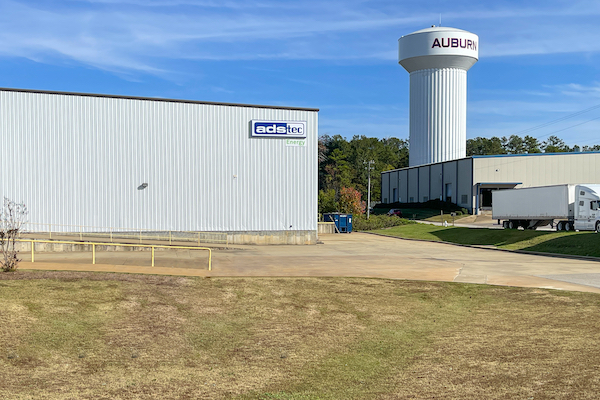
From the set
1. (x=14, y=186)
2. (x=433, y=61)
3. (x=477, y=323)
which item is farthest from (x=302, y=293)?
(x=433, y=61)

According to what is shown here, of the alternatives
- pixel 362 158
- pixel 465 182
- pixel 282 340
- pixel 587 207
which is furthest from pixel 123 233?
pixel 362 158

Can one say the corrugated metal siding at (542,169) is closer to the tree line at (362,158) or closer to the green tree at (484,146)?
the tree line at (362,158)

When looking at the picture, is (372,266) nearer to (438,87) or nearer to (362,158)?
(438,87)

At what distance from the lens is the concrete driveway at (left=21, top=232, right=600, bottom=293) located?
2133 cm

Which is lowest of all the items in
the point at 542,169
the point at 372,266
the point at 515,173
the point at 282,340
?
the point at 282,340

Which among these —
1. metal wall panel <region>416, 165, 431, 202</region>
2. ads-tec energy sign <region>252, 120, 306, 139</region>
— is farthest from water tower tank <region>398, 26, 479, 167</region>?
ads-tec energy sign <region>252, 120, 306, 139</region>

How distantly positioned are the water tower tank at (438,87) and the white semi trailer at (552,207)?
53370 millimetres

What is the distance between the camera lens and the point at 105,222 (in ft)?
123

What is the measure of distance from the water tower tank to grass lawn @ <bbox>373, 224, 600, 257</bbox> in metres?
57.9

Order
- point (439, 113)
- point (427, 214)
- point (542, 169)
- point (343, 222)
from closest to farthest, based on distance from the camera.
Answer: point (343, 222) < point (542, 169) < point (427, 214) < point (439, 113)

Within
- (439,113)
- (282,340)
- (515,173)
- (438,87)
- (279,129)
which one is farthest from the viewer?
(439,113)

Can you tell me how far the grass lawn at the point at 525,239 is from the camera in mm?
33688

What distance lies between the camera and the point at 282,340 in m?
12.8

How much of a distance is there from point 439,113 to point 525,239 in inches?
2923
